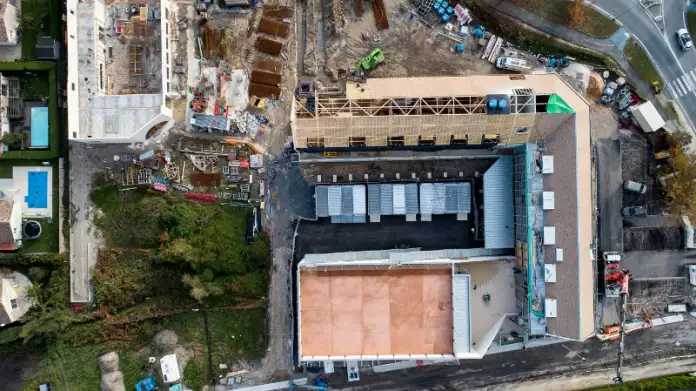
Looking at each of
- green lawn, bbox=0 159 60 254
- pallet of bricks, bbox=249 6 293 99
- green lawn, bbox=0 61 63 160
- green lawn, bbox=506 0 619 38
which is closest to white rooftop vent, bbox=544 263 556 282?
green lawn, bbox=506 0 619 38

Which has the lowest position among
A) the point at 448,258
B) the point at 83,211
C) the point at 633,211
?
the point at 448,258

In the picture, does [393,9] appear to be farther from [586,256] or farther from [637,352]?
[637,352]

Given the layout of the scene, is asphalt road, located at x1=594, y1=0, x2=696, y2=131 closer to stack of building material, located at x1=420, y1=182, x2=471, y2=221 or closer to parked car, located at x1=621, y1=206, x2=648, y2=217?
parked car, located at x1=621, y1=206, x2=648, y2=217

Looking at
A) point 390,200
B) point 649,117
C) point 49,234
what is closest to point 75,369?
point 49,234

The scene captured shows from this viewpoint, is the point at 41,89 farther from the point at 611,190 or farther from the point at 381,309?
the point at 611,190

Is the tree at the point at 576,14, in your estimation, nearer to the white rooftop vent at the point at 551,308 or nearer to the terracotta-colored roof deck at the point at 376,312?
the white rooftop vent at the point at 551,308

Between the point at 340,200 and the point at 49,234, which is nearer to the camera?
the point at 340,200

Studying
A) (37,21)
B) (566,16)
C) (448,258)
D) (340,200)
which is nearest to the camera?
(448,258)

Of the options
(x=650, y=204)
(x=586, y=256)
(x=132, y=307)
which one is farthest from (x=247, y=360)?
(x=650, y=204)
